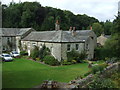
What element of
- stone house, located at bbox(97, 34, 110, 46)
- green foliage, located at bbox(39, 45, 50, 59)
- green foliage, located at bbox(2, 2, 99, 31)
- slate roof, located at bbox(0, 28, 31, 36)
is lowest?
green foliage, located at bbox(39, 45, 50, 59)

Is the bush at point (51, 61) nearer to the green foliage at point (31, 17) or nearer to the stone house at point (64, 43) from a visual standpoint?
the stone house at point (64, 43)

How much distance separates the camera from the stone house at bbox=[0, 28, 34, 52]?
43.5 meters

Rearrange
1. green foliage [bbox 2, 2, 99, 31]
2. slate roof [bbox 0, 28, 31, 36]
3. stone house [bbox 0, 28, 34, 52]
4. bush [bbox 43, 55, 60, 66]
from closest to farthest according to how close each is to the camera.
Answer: bush [bbox 43, 55, 60, 66] < stone house [bbox 0, 28, 34, 52] < slate roof [bbox 0, 28, 31, 36] < green foliage [bbox 2, 2, 99, 31]

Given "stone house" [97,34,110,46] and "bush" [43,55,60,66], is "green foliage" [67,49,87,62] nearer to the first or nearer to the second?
"bush" [43,55,60,66]

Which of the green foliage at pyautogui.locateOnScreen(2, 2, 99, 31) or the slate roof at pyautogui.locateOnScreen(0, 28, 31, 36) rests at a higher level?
the green foliage at pyautogui.locateOnScreen(2, 2, 99, 31)

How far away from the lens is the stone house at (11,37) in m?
43.5

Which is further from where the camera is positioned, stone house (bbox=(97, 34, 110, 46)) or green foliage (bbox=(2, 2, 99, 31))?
green foliage (bbox=(2, 2, 99, 31))

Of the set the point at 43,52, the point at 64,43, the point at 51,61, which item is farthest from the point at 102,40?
the point at 51,61

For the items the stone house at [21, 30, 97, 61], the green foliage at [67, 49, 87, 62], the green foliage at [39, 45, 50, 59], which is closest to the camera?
the stone house at [21, 30, 97, 61]

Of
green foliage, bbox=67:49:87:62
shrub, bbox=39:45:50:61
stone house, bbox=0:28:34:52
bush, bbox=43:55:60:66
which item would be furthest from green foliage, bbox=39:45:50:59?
stone house, bbox=0:28:34:52

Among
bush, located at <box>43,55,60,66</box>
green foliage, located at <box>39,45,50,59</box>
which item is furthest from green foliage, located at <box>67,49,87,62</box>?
green foliage, located at <box>39,45,50,59</box>

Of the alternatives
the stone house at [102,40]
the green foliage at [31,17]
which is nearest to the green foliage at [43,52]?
the stone house at [102,40]

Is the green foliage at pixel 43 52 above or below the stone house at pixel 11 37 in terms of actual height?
below

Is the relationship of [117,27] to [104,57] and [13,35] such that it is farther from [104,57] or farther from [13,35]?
[13,35]
